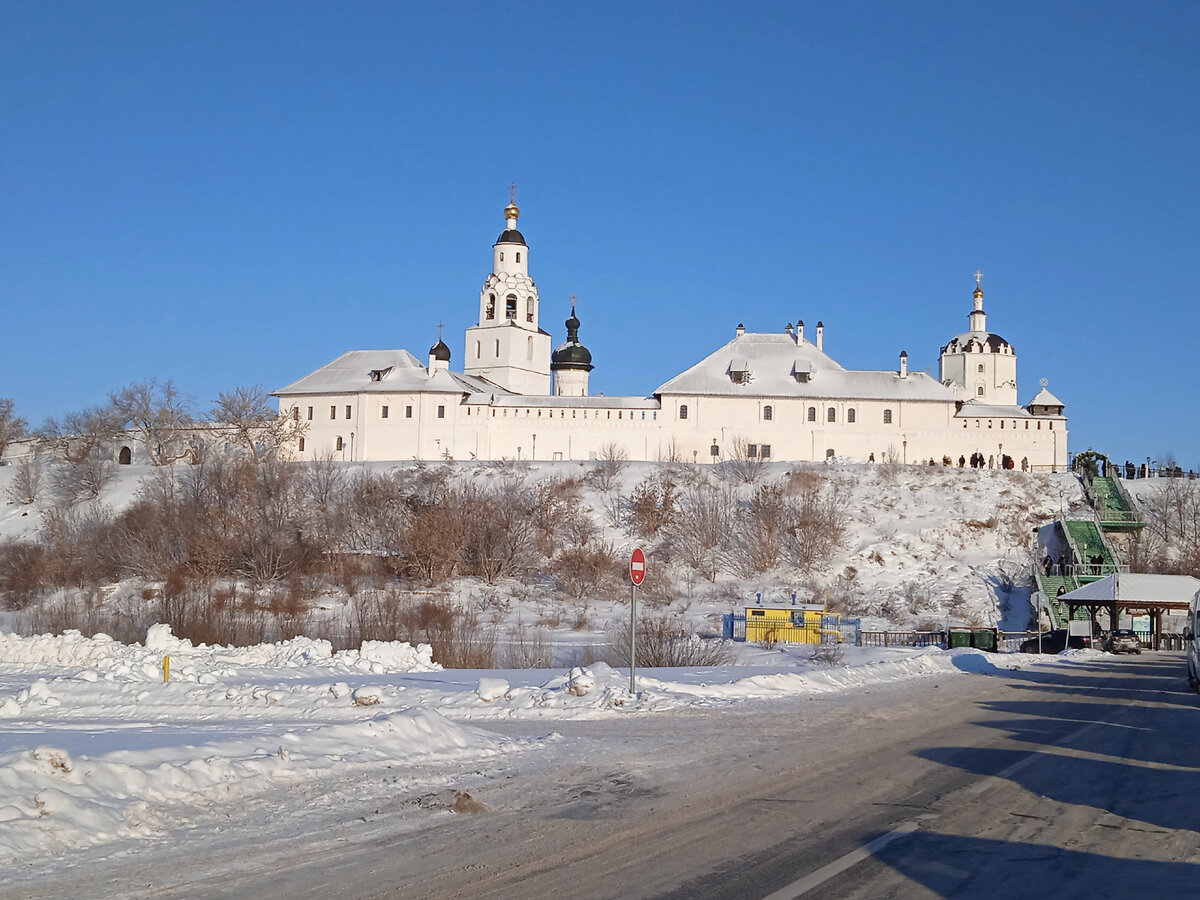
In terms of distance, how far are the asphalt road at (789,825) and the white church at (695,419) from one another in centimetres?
5639

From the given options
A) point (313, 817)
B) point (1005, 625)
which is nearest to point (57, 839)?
point (313, 817)

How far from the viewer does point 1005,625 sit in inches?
1827

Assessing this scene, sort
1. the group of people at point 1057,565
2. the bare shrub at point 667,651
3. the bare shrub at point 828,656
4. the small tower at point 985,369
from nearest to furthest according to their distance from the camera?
the bare shrub at point 667,651 < the bare shrub at point 828,656 < the group of people at point 1057,565 < the small tower at point 985,369

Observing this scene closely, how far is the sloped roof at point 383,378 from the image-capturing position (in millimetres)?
72250

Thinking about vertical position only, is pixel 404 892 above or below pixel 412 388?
below

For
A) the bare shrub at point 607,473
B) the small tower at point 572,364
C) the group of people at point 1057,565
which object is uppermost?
the small tower at point 572,364

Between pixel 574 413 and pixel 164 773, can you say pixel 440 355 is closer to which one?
pixel 574 413

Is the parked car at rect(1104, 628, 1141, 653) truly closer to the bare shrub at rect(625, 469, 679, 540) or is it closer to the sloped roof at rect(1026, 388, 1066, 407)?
the bare shrub at rect(625, 469, 679, 540)

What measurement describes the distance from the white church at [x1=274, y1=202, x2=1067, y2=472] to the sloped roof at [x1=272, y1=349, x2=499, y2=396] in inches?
5.5

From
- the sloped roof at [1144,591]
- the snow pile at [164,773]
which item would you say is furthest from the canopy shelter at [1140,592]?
the snow pile at [164,773]

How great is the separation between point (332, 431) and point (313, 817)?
218 ft

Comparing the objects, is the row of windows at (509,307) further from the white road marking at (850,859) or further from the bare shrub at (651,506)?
the white road marking at (850,859)

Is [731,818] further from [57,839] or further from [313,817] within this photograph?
[57,839]

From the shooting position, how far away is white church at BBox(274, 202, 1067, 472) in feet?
231
